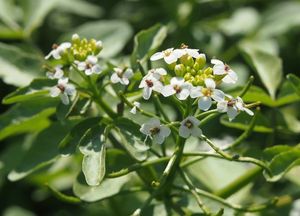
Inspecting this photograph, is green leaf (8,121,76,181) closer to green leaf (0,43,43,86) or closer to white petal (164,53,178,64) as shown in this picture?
green leaf (0,43,43,86)

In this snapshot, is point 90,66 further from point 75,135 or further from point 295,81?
point 295,81

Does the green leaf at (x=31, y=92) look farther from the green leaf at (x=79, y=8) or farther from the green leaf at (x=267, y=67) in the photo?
the green leaf at (x=79, y=8)

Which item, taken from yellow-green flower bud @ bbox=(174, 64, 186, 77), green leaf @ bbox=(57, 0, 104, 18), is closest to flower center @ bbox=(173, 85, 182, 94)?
yellow-green flower bud @ bbox=(174, 64, 186, 77)

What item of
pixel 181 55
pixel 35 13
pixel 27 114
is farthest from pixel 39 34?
pixel 181 55

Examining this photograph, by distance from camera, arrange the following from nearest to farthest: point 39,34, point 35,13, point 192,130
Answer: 1. point 192,130
2. point 35,13
3. point 39,34

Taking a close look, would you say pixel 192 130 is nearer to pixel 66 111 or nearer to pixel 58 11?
pixel 66 111

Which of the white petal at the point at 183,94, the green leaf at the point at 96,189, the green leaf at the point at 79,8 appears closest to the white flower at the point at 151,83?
the white petal at the point at 183,94
